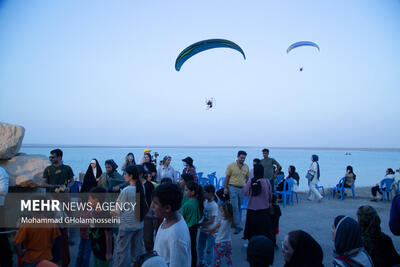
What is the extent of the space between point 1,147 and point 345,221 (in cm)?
677

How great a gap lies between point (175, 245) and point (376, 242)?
2247mm

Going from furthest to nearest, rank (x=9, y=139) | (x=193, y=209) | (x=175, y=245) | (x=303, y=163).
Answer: (x=303, y=163) < (x=9, y=139) < (x=193, y=209) < (x=175, y=245)

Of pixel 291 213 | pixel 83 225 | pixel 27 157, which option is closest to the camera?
pixel 83 225

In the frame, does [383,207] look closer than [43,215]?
No

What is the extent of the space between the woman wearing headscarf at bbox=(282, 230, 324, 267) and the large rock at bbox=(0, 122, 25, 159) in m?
6.38

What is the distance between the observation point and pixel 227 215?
3.88 metres

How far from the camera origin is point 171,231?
2000 millimetres

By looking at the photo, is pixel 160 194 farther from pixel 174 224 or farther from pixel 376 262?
pixel 376 262

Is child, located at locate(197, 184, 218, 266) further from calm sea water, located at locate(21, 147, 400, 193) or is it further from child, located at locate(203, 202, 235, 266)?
calm sea water, located at locate(21, 147, 400, 193)

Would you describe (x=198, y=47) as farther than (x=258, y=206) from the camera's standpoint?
Yes

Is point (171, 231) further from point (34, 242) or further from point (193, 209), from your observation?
point (34, 242)

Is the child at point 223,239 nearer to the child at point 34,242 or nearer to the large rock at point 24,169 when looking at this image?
the child at point 34,242

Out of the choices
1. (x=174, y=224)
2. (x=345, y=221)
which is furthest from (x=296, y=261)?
(x=174, y=224)

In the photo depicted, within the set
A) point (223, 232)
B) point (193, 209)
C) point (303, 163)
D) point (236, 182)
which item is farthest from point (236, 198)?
Answer: point (303, 163)
